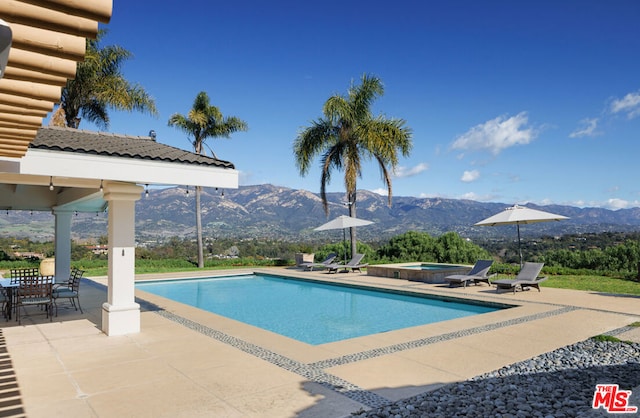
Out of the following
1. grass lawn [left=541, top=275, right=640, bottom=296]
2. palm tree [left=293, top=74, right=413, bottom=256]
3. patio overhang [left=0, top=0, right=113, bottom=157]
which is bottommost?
grass lawn [left=541, top=275, right=640, bottom=296]

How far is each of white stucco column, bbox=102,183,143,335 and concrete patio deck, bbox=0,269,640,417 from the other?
1.12ft

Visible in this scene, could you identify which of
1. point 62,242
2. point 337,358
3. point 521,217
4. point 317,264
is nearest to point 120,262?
point 337,358

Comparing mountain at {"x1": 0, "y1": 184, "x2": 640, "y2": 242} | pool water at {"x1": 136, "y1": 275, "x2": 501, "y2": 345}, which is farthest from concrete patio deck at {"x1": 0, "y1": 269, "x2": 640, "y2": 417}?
mountain at {"x1": 0, "y1": 184, "x2": 640, "y2": 242}

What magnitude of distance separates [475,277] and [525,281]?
169 centimetres

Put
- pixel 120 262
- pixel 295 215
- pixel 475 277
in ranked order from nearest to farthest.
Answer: pixel 120 262
pixel 475 277
pixel 295 215

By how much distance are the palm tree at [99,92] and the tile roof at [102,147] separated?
1314 cm

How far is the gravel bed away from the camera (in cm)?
427

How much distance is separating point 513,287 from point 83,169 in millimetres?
A: 11812

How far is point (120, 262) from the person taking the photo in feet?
26.9

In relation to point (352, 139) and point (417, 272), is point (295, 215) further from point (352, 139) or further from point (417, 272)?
point (417, 272)

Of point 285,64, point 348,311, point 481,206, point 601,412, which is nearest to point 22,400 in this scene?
point 601,412

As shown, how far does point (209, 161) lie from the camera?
842cm

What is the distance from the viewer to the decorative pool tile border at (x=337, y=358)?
4918mm

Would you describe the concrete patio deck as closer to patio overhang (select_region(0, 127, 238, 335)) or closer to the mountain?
patio overhang (select_region(0, 127, 238, 335))
